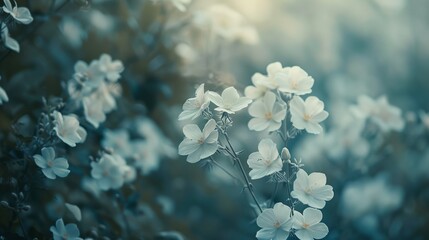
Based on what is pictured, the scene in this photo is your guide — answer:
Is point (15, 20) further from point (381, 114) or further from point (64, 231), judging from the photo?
point (381, 114)

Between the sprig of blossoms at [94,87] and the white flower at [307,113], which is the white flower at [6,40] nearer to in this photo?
the sprig of blossoms at [94,87]

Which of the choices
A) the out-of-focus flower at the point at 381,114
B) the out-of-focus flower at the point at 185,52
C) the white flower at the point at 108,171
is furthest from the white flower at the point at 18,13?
the out-of-focus flower at the point at 381,114

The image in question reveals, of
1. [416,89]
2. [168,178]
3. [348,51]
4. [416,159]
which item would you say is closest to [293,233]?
[168,178]

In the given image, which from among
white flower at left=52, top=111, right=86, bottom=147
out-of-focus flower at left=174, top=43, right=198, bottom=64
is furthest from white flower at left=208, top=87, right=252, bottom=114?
out-of-focus flower at left=174, top=43, right=198, bottom=64

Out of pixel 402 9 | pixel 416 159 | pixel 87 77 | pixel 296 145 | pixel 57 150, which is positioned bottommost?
pixel 57 150

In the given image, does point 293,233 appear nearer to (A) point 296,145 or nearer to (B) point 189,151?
(B) point 189,151

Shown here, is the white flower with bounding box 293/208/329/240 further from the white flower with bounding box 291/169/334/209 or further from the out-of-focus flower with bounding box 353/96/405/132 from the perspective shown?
the out-of-focus flower with bounding box 353/96/405/132
